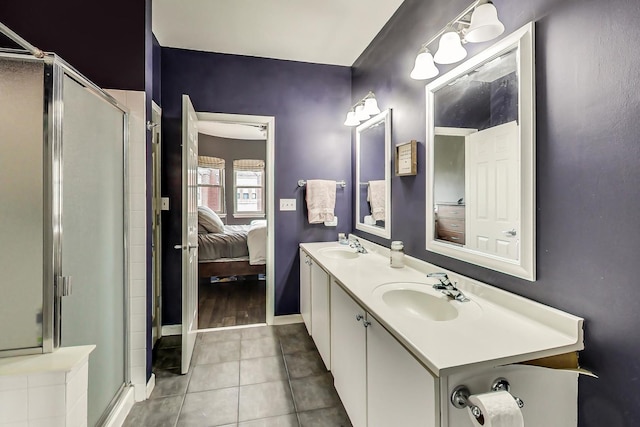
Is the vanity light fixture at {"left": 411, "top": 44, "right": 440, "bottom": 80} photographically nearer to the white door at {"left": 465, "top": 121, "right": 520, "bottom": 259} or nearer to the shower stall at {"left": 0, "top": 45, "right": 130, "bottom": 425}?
the white door at {"left": 465, "top": 121, "right": 520, "bottom": 259}

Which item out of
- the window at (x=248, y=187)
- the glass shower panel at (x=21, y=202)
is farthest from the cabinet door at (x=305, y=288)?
the window at (x=248, y=187)

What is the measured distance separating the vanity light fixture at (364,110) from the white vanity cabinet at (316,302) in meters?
1.28

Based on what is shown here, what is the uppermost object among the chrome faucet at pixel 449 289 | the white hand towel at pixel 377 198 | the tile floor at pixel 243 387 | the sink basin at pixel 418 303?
the white hand towel at pixel 377 198

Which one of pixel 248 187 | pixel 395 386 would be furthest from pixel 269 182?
pixel 248 187

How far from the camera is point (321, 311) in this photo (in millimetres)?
2170

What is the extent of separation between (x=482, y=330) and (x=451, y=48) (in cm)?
124

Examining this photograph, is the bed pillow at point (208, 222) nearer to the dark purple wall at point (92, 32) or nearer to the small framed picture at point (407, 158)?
the dark purple wall at point (92, 32)

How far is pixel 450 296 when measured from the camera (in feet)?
4.45

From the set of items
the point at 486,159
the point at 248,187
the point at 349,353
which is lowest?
the point at 349,353

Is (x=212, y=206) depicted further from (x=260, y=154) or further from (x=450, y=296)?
(x=450, y=296)

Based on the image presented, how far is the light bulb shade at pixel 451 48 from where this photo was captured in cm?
138

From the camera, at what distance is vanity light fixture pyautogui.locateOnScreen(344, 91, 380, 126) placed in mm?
2348

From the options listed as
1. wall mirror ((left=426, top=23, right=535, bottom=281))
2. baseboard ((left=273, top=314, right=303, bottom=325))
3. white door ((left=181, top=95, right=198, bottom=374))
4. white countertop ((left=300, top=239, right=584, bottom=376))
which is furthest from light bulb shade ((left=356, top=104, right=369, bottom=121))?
baseboard ((left=273, top=314, right=303, bottom=325))

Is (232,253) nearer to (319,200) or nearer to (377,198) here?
(319,200)
